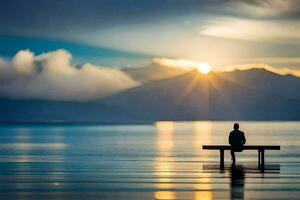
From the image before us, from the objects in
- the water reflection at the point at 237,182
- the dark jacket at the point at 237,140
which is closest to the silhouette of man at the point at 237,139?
the dark jacket at the point at 237,140

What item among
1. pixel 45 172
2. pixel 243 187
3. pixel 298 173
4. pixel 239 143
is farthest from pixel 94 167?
pixel 243 187

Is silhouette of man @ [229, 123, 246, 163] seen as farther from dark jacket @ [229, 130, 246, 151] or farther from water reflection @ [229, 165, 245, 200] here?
water reflection @ [229, 165, 245, 200]

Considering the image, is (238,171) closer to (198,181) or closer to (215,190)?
(198,181)

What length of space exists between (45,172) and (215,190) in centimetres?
1108

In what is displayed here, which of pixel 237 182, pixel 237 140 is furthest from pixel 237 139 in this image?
pixel 237 182

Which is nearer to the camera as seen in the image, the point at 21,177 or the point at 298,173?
the point at 21,177

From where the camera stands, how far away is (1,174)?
107ft

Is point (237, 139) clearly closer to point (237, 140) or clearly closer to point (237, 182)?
point (237, 140)

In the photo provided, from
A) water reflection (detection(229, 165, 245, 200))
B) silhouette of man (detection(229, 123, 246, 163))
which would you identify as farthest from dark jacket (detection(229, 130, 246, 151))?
water reflection (detection(229, 165, 245, 200))

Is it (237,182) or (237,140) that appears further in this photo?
(237,140)

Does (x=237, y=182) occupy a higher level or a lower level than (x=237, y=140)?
lower

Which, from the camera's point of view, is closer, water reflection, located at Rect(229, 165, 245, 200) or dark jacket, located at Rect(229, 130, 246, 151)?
water reflection, located at Rect(229, 165, 245, 200)

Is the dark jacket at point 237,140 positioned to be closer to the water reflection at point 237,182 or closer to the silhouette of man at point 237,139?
the silhouette of man at point 237,139

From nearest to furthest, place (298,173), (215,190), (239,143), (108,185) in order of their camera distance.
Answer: (215,190)
(108,185)
(298,173)
(239,143)
